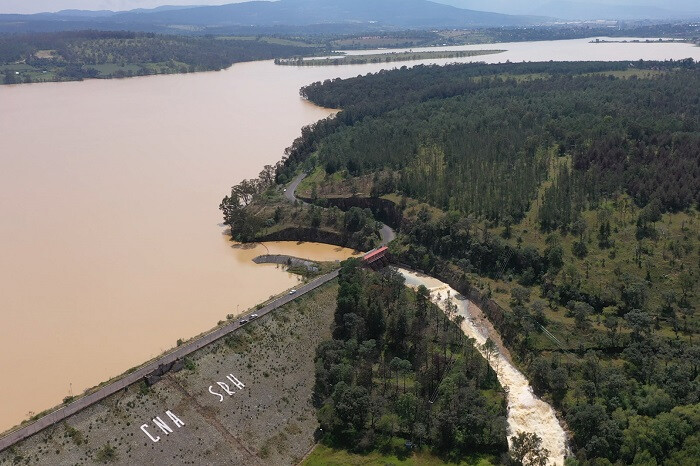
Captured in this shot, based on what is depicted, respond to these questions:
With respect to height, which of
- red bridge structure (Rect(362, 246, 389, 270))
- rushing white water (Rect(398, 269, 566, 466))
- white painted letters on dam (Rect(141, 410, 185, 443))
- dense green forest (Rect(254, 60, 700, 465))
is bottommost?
rushing white water (Rect(398, 269, 566, 466))

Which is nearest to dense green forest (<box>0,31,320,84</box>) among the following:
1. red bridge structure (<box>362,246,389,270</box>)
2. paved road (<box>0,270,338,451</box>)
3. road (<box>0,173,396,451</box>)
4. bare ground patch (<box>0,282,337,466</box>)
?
red bridge structure (<box>362,246,389,270</box>)

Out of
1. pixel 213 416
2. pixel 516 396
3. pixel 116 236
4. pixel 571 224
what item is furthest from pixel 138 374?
pixel 571 224

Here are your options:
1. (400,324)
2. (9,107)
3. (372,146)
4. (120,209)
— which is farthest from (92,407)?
(9,107)

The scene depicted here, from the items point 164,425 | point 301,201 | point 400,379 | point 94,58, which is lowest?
point 400,379

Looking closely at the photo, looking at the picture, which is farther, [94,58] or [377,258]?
[94,58]

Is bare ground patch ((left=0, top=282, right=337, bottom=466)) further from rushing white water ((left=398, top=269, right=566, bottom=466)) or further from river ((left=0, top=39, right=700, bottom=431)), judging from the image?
rushing white water ((left=398, top=269, right=566, bottom=466))

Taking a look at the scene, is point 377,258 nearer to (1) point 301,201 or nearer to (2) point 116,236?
(1) point 301,201

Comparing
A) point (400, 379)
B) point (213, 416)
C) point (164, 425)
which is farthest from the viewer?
point (400, 379)
